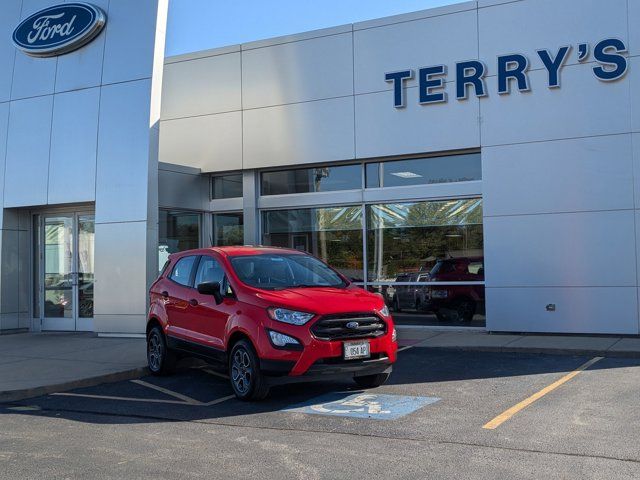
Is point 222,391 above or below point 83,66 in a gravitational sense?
below

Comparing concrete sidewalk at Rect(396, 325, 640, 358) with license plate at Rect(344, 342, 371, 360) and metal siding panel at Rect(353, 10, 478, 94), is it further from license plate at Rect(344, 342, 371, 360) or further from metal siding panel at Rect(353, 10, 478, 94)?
metal siding panel at Rect(353, 10, 478, 94)

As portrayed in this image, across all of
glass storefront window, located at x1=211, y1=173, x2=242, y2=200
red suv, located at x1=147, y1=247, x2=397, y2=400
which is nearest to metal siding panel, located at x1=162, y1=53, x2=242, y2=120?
glass storefront window, located at x1=211, y1=173, x2=242, y2=200

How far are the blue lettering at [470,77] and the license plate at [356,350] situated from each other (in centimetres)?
767

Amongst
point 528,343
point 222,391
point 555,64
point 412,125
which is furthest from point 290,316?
point 555,64

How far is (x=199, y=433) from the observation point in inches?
270

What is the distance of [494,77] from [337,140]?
3594 mm

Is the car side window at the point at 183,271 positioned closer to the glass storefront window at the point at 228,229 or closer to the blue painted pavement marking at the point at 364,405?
the blue painted pavement marking at the point at 364,405

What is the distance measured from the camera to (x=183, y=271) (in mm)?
10078

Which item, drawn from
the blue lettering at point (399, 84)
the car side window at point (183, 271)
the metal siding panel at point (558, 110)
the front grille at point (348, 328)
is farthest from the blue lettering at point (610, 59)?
the car side window at point (183, 271)

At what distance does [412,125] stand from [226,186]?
5.09 metres

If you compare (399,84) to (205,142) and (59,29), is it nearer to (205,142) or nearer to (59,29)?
(205,142)

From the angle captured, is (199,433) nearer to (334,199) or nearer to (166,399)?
(166,399)

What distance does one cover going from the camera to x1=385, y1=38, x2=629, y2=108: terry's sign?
12812mm

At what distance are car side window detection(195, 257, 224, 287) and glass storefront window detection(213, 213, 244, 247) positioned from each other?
24.1 feet
